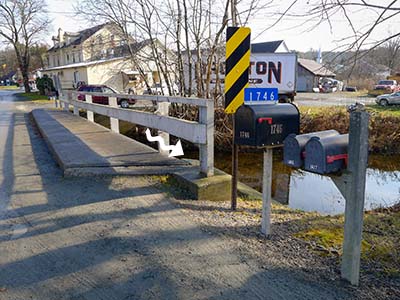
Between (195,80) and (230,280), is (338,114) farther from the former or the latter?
(230,280)

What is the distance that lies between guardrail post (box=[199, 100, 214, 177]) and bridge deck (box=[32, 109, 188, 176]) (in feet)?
2.57

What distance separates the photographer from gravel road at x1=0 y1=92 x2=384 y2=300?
2.54 metres

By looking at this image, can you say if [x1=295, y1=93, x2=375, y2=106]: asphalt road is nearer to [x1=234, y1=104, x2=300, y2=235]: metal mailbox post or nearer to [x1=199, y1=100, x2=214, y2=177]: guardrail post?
[x1=199, y1=100, x2=214, y2=177]: guardrail post

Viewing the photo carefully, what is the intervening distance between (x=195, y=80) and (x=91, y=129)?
4.98m

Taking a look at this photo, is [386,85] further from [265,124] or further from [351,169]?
[351,169]

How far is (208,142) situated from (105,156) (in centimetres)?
244

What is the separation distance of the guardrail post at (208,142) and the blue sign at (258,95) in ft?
2.89

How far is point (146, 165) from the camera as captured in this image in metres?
5.70

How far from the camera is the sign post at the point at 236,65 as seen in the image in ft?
12.8

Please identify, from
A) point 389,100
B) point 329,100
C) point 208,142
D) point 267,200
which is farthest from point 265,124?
point 389,100

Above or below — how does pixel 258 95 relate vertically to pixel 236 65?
below

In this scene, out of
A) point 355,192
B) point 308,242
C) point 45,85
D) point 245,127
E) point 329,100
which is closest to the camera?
point 355,192

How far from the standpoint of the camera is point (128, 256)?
302 centimetres

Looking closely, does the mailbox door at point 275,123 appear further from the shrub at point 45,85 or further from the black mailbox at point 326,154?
the shrub at point 45,85
